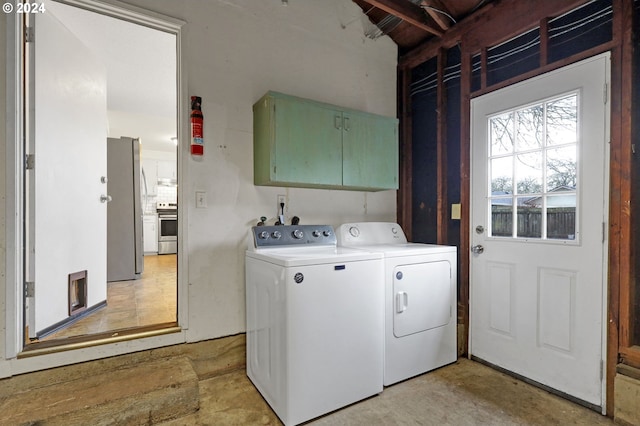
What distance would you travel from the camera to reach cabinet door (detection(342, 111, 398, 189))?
2.42 metres

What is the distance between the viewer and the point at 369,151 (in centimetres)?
253

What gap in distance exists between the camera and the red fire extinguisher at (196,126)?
Result: 2068 mm

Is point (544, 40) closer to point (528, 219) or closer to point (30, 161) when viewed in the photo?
point (528, 219)

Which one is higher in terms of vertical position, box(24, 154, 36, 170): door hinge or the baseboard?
box(24, 154, 36, 170): door hinge

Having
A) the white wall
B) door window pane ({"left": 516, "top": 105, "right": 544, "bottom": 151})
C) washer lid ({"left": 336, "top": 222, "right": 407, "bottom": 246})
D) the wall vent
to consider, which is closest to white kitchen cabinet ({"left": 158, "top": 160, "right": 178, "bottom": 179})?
the wall vent

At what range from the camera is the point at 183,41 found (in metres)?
2.09

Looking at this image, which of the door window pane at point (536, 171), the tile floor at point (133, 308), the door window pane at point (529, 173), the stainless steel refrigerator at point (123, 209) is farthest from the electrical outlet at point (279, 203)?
the stainless steel refrigerator at point (123, 209)

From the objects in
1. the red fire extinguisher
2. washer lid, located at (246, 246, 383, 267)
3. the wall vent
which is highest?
the red fire extinguisher

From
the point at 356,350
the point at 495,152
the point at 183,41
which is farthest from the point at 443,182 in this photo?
the point at 183,41

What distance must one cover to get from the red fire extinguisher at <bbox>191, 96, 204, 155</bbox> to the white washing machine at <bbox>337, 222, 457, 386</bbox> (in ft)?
4.00

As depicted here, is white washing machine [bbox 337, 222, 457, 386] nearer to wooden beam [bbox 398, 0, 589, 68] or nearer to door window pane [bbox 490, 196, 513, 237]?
door window pane [bbox 490, 196, 513, 237]

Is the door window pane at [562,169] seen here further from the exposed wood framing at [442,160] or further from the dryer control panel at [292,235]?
the dryer control panel at [292,235]

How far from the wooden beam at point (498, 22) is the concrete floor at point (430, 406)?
7.92 ft

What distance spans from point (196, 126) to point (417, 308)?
196 centimetres
